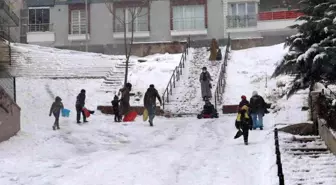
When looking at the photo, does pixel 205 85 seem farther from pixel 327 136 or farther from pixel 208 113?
pixel 327 136

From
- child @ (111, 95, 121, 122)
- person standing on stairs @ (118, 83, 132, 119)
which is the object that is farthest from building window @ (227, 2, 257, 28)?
child @ (111, 95, 121, 122)

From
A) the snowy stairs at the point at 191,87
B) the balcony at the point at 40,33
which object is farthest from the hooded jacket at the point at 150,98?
the balcony at the point at 40,33

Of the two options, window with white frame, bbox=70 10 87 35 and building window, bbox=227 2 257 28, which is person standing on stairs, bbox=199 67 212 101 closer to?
building window, bbox=227 2 257 28

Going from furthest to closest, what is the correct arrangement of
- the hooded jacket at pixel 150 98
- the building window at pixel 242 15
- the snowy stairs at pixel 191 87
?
the building window at pixel 242 15 < the snowy stairs at pixel 191 87 < the hooded jacket at pixel 150 98

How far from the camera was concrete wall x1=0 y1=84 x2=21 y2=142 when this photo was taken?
14.8m

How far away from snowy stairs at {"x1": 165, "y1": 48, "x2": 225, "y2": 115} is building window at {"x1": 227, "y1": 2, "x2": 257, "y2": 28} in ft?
32.3

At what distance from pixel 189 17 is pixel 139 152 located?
30.5 meters

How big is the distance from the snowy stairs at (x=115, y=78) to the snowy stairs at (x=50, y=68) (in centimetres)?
44

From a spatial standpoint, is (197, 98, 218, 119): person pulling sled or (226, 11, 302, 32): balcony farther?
(226, 11, 302, 32): balcony

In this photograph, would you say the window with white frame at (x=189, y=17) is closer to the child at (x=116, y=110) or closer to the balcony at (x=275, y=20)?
the balcony at (x=275, y=20)

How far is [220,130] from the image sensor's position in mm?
16938

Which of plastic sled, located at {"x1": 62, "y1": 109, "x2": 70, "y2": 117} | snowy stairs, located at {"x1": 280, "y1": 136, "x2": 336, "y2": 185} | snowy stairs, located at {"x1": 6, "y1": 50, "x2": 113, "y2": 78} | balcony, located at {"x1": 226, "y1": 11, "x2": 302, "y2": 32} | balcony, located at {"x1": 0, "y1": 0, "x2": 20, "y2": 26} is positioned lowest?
snowy stairs, located at {"x1": 280, "y1": 136, "x2": 336, "y2": 185}

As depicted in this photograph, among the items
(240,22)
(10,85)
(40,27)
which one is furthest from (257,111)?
(40,27)

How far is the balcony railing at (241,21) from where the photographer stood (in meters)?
42.2
